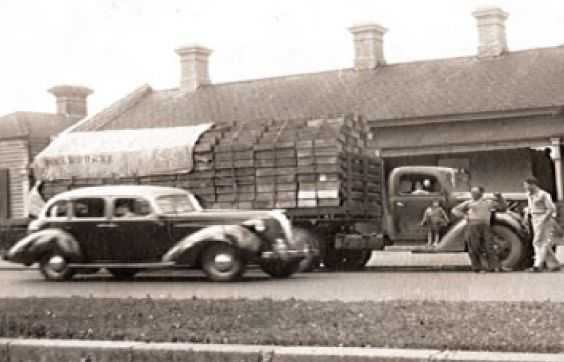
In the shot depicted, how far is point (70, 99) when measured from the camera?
39.5 metres

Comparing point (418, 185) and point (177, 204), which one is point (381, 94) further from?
point (177, 204)

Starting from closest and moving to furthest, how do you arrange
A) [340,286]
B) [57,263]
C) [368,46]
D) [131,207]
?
[340,286], [131,207], [57,263], [368,46]

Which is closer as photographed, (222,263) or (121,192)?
(222,263)

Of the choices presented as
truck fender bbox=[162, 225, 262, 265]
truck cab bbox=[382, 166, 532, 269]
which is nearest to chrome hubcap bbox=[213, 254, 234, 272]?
truck fender bbox=[162, 225, 262, 265]

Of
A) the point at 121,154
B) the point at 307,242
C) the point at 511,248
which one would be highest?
the point at 121,154

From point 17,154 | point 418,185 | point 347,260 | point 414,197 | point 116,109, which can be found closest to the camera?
point 414,197

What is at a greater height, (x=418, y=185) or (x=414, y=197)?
(x=418, y=185)

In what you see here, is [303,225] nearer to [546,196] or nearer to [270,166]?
[270,166]

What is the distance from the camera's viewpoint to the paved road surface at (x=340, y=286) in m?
11.6

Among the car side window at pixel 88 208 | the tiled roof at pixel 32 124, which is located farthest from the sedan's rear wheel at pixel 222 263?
the tiled roof at pixel 32 124

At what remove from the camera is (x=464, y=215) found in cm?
1565

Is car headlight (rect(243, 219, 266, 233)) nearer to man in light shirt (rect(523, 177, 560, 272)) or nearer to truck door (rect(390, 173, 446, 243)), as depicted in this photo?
truck door (rect(390, 173, 446, 243))

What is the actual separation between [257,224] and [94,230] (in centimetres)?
278

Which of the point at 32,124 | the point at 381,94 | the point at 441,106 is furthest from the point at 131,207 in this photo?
the point at 32,124
